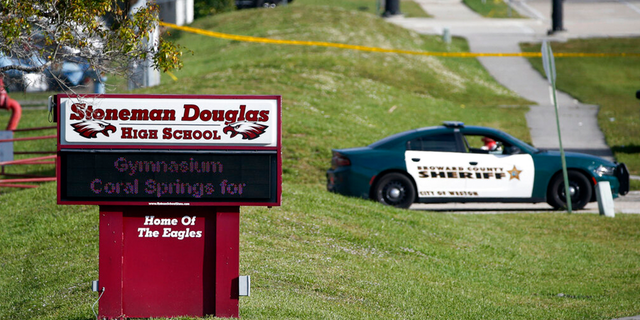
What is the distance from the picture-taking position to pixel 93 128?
702cm

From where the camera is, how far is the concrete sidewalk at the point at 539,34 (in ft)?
81.7

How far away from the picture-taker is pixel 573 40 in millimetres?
44125

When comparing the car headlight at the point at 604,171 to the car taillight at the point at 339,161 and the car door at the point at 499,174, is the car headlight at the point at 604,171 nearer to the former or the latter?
the car door at the point at 499,174

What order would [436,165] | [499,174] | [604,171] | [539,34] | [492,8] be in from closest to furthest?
[436,165] → [499,174] → [604,171] → [539,34] → [492,8]

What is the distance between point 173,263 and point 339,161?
786 cm

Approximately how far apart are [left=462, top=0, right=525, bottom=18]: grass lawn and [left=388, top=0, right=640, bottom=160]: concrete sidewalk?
0.72 meters

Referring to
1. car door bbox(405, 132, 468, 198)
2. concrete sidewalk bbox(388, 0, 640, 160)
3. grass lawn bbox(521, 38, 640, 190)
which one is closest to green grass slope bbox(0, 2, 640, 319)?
car door bbox(405, 132, 468, 198)

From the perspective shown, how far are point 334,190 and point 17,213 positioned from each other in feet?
18.2

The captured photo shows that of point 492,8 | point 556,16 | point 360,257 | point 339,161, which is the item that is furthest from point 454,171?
point 492,8

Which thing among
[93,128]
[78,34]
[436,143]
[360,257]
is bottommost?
[360,257]

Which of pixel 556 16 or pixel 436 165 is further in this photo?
pixel 556 16

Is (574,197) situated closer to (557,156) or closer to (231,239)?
(557,156)

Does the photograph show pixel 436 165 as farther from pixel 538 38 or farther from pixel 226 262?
pixel 538 38

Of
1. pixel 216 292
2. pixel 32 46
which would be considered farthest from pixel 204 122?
pixel 32 46
